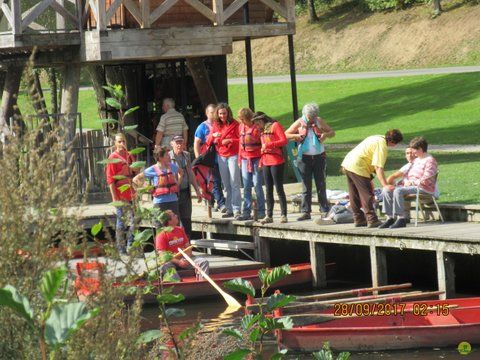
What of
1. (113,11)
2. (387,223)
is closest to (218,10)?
(113,11)

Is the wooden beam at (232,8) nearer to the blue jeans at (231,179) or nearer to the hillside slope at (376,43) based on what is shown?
the blue jeans at (231,179)


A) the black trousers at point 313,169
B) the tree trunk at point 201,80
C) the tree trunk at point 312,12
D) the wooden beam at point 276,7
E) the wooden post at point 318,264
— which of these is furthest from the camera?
the tree trunk at point 312,12

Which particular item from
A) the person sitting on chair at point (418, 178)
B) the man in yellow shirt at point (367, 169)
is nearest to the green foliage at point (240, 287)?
the man in yellow shirt at point (367, 169)

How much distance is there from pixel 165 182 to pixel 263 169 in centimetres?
160

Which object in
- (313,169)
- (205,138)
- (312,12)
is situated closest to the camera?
(313,169)

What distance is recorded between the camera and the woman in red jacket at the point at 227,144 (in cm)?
1766

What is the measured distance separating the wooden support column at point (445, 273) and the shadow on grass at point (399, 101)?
1981 centimetres

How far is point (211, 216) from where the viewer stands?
63.2 feet

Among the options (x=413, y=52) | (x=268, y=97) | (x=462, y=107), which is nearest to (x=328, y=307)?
(x=462, y=107)

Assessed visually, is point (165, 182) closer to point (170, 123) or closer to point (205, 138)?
point (205, 138)

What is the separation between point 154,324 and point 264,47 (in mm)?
44986

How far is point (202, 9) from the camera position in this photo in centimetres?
2061

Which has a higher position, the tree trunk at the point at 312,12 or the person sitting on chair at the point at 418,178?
the tree trunk at the point at 312,12

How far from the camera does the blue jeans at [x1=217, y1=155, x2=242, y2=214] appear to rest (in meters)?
17.7
